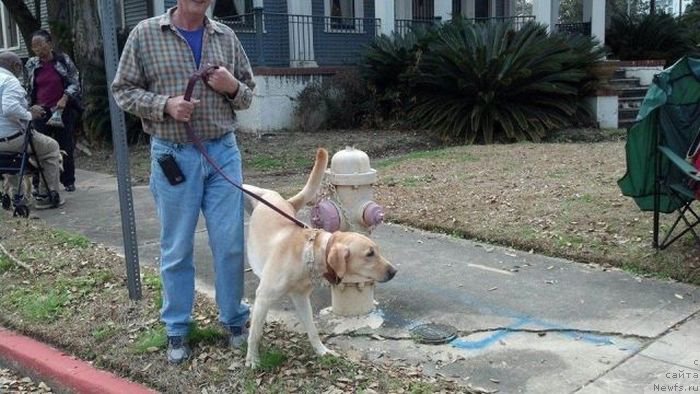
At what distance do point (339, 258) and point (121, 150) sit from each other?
1.70 meters

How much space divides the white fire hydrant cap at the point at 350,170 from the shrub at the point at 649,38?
15.4m

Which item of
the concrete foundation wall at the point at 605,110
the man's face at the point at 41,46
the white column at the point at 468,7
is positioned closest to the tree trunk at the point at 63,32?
the man's face at the point at 41,46

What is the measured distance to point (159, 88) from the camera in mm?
3496

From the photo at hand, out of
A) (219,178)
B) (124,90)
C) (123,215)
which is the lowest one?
(123,215)

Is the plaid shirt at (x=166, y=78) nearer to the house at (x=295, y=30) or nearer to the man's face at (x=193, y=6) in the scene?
the man's face at (x=193, y=6)

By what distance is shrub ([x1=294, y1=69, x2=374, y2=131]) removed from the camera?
14.1 m

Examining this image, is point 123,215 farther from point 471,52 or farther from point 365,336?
point 471,52

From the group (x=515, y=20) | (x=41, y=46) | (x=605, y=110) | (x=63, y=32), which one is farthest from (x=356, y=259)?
(x=515, y=20)

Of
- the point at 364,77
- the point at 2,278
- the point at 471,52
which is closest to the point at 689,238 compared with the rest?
the point at 2,278

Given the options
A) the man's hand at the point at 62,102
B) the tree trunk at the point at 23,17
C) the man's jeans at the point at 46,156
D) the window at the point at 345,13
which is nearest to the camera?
the man's jeans at the point at 46,156

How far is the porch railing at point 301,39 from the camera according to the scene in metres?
15.8

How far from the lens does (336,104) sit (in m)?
14.3

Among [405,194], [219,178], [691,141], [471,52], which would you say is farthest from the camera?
[471,52]

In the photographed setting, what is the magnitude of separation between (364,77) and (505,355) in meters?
11.1
